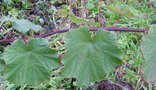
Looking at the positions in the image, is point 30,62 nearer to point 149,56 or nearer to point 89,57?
point 89,57

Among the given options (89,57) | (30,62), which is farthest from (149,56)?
(30,62)

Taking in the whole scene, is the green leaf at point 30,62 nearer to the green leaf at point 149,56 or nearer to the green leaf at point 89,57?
the green leaf at point 89,57

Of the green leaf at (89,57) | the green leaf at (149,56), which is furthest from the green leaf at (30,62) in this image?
the green leaf at (149,56)

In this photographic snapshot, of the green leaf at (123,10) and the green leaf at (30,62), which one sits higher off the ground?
the green leaf at (123,10)

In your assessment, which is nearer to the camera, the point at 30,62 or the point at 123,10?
the point at 30,62

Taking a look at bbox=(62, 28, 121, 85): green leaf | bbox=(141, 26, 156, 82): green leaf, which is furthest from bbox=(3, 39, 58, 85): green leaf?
bbox=(141, 26, 156, 82): green leaf
